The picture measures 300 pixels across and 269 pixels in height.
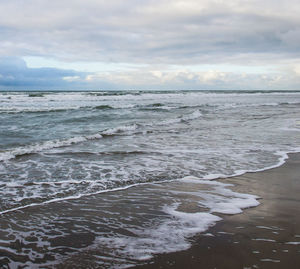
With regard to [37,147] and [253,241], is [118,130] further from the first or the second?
[253,241]

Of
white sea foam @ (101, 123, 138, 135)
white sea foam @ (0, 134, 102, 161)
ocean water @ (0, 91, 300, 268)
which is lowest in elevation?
ocean water @ (0, 91, 300, 268)

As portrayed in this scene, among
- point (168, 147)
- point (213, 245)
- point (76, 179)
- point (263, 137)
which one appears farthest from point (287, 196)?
point (263, 137)

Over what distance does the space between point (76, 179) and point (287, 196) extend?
11.9 feet

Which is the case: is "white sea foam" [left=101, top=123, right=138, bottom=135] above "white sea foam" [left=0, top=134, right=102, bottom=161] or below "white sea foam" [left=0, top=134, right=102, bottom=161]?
above

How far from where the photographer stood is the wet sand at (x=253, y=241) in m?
2.63

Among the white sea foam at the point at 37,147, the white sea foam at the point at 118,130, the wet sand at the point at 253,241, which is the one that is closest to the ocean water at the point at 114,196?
the white sea foam at the point at 37,147

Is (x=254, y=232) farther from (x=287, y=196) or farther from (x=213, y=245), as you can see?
(x=287, y=196)

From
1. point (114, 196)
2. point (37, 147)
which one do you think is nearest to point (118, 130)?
point (37, 147)

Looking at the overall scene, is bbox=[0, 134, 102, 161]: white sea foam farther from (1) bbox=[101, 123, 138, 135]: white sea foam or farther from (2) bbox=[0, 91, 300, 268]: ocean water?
(1) bbox=[101, 123, 138, 135]: white sea foam

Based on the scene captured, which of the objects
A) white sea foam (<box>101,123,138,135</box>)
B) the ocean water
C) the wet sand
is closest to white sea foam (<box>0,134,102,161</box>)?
the ocean water

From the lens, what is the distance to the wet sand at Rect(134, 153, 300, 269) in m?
2.63

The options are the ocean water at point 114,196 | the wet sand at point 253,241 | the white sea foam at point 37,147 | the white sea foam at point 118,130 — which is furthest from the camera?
the white sea foam at point 118,130

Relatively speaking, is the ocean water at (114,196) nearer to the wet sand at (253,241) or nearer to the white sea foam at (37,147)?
the white sea foam at (37,147)

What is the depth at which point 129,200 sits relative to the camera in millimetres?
4402
